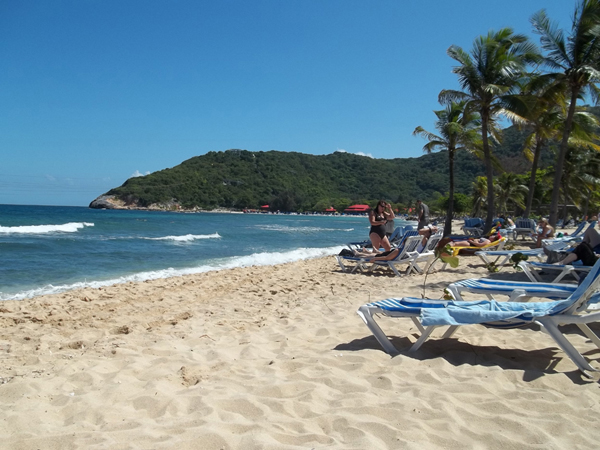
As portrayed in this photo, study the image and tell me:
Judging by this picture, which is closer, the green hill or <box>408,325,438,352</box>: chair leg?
<box>408,325,438,352</box>: chair leg

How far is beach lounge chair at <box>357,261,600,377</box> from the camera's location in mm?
3107

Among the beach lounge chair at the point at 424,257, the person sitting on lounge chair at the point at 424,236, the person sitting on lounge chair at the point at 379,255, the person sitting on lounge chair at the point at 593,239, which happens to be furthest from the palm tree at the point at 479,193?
the person sitting on lounge chair at the point at 593,239

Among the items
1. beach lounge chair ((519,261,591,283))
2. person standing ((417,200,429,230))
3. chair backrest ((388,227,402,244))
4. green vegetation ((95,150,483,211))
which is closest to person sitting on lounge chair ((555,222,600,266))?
beach lounge chair ((519,261,591,283))

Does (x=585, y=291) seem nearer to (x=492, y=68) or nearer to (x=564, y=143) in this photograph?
(x=564, y=143)

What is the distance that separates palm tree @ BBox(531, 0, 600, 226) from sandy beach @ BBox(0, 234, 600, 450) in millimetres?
11882

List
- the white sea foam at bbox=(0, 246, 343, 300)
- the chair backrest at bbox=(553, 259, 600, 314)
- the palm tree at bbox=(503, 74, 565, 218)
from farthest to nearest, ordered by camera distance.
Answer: the palm tree at bbox=(503, 74, 565, 218) < the white sea foam at bbox=(0, 246, 343, 300) < the chair backrest at bbox=(553, 259, 600, 314)

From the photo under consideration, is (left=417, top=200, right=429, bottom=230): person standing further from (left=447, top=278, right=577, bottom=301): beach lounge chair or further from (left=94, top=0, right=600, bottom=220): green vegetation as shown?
(left=447, top=278, right=577, bottom=301): beach lounge chair

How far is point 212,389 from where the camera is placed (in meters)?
3.11

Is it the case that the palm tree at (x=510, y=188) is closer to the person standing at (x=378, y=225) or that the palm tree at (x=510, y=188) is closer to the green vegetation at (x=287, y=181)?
the person standing at (x=378, y=225)

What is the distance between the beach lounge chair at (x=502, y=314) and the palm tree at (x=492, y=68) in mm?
14224

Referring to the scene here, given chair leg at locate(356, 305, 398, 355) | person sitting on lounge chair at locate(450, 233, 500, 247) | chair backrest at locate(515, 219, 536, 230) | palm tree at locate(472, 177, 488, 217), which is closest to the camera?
chair leg at locate(356, 305, 398, 355)

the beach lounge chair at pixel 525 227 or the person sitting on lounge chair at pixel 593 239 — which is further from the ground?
the person sitting on lounge chair at pixel 593 239

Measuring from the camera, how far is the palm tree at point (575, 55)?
13.3 meters

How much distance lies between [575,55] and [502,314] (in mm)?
13856
